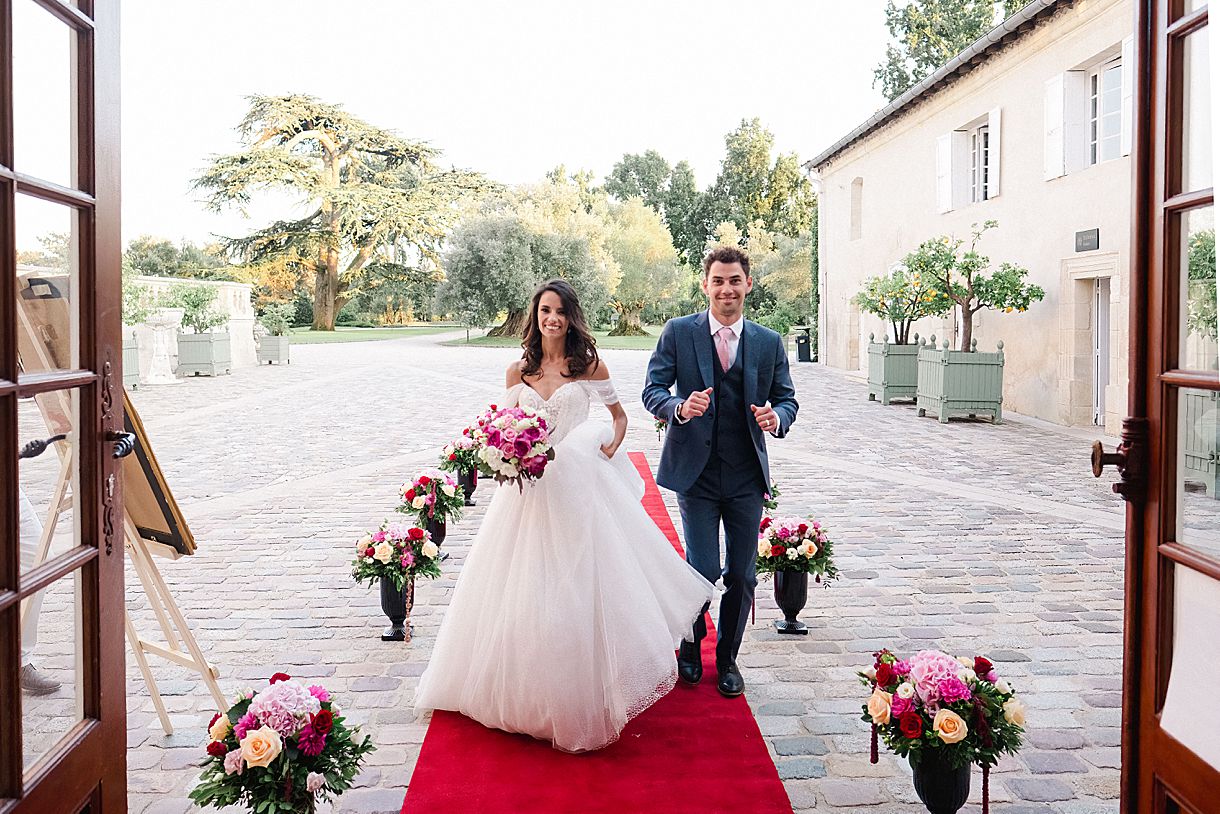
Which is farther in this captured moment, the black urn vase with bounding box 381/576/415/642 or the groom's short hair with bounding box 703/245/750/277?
the black urn vase with bounding box 381/576/415/642

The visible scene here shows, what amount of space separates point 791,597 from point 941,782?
2388 mm

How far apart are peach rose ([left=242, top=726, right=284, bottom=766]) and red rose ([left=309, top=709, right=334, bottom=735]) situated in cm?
13

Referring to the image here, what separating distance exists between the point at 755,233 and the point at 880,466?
45.6m

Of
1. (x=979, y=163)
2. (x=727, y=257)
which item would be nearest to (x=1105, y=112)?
(x=979, y=163)

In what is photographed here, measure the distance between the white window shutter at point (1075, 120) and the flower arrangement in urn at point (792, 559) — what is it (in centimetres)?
1143

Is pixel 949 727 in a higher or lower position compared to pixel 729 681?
higher

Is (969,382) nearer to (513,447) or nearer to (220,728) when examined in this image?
(513,447)

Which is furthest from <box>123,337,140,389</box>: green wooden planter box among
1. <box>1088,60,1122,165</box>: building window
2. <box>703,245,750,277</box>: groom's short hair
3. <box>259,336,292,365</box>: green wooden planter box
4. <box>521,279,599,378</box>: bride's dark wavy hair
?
<box>703,245,750,277</box>: groom's short hair

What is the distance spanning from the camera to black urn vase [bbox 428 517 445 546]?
6719 millimetres

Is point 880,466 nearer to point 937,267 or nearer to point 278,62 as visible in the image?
point 937,267

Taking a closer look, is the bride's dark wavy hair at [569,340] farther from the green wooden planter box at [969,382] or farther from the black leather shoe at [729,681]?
the green wooden planter box at [969,382]

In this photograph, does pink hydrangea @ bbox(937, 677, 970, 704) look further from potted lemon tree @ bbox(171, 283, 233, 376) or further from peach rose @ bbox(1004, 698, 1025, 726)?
potted lemon tree @ bbox(171, 283, 233, 376)

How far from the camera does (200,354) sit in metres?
25.8

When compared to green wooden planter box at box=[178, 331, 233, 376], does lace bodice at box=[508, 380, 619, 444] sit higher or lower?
lower
